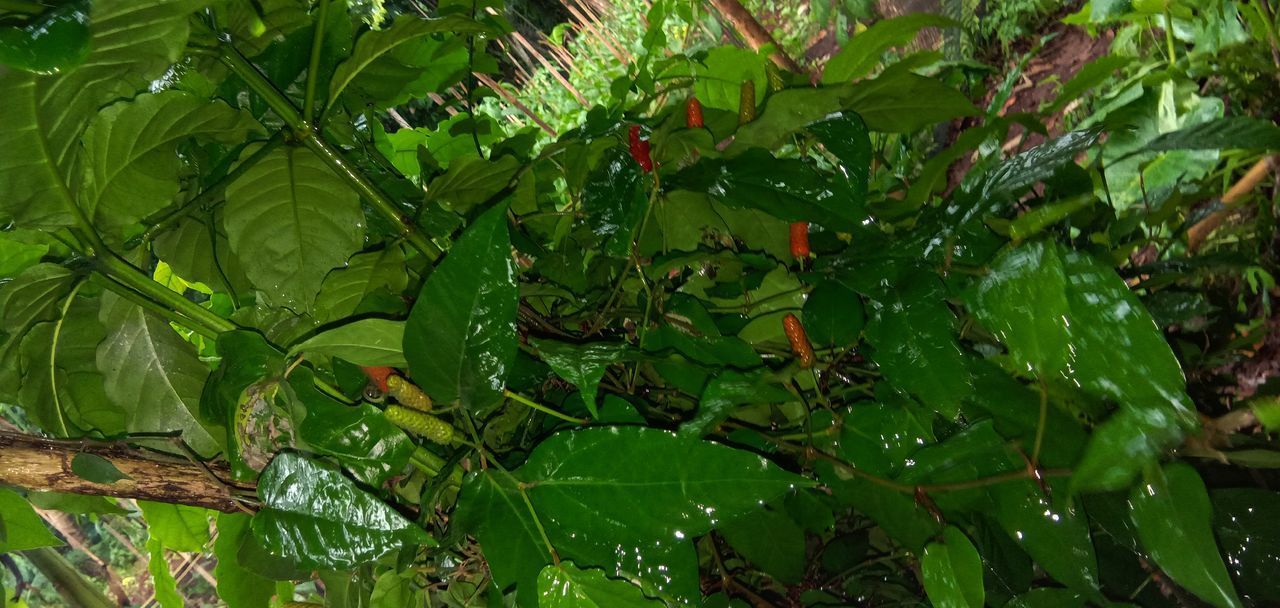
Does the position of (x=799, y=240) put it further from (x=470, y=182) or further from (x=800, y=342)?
(x=470, y=182)

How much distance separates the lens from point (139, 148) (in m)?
0.56

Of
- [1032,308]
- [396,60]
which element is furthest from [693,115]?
[1032,308]

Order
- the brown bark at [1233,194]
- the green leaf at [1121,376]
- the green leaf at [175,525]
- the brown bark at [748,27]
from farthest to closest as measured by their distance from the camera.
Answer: the brown bark at [748,27] → the brown bark at [1233,194] → the green leaf at [175,525] → the green leaf at [1121,376]

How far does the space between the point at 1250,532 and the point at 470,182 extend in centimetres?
73

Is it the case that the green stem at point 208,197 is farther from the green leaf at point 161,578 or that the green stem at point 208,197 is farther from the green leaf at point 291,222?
the green leaf at point 161,578

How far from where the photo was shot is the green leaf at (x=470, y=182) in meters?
0.64

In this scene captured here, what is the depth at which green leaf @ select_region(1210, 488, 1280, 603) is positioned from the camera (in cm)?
55

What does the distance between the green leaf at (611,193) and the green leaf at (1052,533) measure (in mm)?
371

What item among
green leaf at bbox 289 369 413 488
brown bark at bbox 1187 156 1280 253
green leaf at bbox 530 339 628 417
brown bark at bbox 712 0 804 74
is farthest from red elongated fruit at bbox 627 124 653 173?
brown bark at bbox 712 0 804 74

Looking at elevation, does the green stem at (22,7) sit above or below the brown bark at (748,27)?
above

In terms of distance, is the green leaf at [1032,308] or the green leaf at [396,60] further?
the green leaf at [396,60]

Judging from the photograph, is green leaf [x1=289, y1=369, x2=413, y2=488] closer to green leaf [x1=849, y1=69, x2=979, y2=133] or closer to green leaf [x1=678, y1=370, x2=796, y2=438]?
green leaf [x1=678, y1=370, x2=796, y2=438]

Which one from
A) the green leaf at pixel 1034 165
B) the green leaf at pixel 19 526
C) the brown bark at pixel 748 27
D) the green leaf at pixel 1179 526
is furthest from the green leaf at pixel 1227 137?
the brown bark at pixel 748 27

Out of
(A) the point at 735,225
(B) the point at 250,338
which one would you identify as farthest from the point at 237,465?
(A) the point at 735,225
